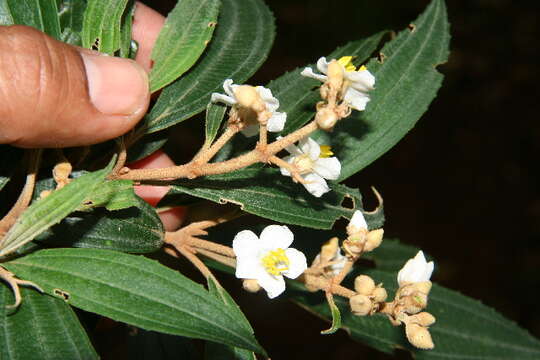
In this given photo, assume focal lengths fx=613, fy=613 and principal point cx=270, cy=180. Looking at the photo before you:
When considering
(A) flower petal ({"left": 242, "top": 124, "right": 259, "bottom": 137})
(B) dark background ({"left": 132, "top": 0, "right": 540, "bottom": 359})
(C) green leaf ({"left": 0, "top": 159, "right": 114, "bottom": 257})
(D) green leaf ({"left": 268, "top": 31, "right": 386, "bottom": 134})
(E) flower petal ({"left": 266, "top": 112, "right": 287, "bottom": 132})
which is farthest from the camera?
(B) dark background ({"left": 132, "top": 0, "right": 540, "bottom": 359})

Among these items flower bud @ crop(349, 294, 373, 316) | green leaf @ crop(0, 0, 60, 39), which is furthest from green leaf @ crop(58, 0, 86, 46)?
flower bud @ crop(349, 294, 373, 316)

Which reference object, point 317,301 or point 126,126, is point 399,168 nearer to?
point 317,301

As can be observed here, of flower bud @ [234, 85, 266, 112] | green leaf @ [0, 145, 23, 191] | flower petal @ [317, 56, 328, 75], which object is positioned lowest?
green leaf @ [0, 145, 23, 191]

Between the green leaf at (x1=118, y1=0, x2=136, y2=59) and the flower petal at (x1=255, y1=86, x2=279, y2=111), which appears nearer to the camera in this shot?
the flower petal at (x1=255, y1=86, x2=279, y2=111)

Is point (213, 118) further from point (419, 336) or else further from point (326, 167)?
point (419, 336)

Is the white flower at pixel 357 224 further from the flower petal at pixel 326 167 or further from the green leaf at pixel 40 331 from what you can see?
the green leaf at pixel 40 331

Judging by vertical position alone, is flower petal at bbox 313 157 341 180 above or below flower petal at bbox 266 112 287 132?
below

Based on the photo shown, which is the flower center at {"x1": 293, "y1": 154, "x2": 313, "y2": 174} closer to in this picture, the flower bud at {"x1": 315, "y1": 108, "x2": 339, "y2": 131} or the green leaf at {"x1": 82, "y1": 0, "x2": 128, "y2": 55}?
the flower bud at {"x1": 315, "y1": 108, "x2": 339, "y2": 131}

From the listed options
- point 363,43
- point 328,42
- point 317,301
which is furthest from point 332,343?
point 363,43
